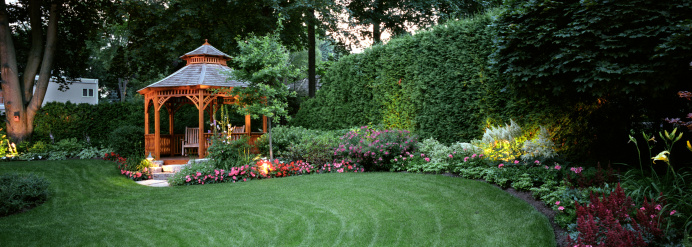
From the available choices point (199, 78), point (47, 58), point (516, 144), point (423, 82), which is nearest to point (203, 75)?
point (199, 78)

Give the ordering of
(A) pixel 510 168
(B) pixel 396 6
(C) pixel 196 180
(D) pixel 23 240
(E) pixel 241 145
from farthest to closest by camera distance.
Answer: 1. (B) pixel 396 6
2. (E) pixel 241 145
3. (C) pixel 196 180
4. (A) pixel 510 168
5. (D) pixel 23 240

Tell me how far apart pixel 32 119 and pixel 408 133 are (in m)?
14.4

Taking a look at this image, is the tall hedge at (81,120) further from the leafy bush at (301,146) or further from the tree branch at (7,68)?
the leafy bush at (301,146)

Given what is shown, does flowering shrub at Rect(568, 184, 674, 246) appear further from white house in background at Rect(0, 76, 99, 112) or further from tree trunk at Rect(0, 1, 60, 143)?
white house in background at Rect(0, 76, 99, 112)

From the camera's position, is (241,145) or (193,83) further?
(193,83)

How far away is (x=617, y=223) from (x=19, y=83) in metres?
18.6

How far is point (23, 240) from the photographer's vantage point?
474cm

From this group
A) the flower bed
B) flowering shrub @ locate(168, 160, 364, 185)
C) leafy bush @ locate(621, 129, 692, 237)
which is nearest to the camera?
leafy bush @ locate(621, 129, 692, 237)

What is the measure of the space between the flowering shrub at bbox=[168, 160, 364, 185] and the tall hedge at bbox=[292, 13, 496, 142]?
2246mm

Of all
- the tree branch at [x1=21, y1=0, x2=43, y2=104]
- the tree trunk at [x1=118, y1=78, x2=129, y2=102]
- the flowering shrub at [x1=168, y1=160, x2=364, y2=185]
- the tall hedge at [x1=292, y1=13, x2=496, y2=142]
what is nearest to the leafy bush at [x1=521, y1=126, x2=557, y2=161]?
the tall hedge at [x1=292, y1=13, x2=496, y2=142]

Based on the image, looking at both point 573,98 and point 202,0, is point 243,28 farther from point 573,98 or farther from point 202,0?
point 573,98

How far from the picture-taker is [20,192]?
21.6 feet

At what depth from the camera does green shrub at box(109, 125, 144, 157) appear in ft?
38.3

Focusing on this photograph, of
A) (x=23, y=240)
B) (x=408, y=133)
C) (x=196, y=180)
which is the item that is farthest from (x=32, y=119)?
(x=408, y=133)
